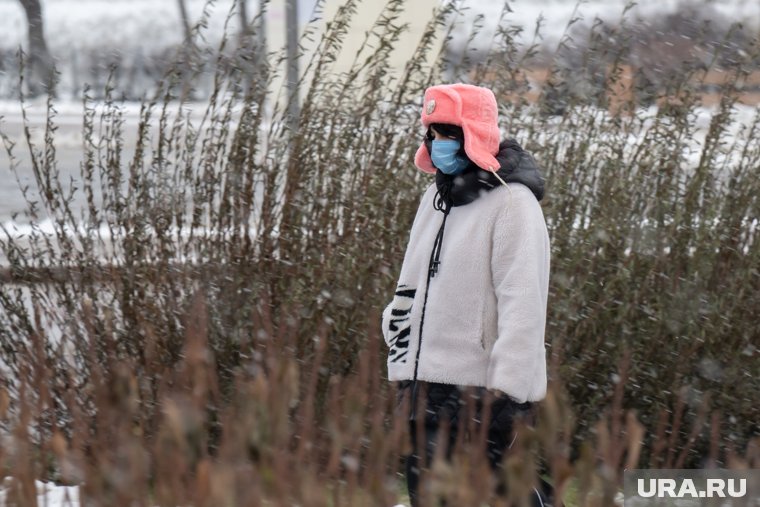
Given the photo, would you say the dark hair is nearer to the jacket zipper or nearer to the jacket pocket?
the jacket zipper

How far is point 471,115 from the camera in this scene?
9.89ft

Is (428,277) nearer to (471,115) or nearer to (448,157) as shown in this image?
(448,157)

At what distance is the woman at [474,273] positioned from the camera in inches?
115

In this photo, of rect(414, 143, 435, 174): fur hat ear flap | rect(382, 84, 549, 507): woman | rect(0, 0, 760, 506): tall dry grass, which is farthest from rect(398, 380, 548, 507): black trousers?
rect(0, 0, 760, 506): tall dry grass

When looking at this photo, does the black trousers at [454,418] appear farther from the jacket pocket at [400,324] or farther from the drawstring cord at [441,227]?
the drawstring cord at [441,227]

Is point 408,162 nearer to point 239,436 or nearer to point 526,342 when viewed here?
point 526,342

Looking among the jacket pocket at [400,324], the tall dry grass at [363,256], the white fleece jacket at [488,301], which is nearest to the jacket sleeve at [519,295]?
the white fleece jacket at [488,301]

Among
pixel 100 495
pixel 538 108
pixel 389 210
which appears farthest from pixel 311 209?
pixel 100 495

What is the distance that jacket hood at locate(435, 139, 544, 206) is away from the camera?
3004 millimetres

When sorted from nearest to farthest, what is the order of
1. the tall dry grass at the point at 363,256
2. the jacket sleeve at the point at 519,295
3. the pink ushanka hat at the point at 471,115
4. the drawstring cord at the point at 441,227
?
1. the jacket sleeve at the point at 519,295
2. the pink ushanka hat at the point at 471,115
3. the drawstring cord at the point at 441,227
4. the tall dry grass at the point at 363,256

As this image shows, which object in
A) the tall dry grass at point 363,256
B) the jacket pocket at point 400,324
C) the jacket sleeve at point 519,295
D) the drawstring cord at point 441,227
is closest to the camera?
the jacket sleeve at point 519,295

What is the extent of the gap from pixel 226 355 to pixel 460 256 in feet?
5.09

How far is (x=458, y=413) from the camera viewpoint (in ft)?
9.85

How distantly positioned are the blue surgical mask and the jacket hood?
0.02 meters
